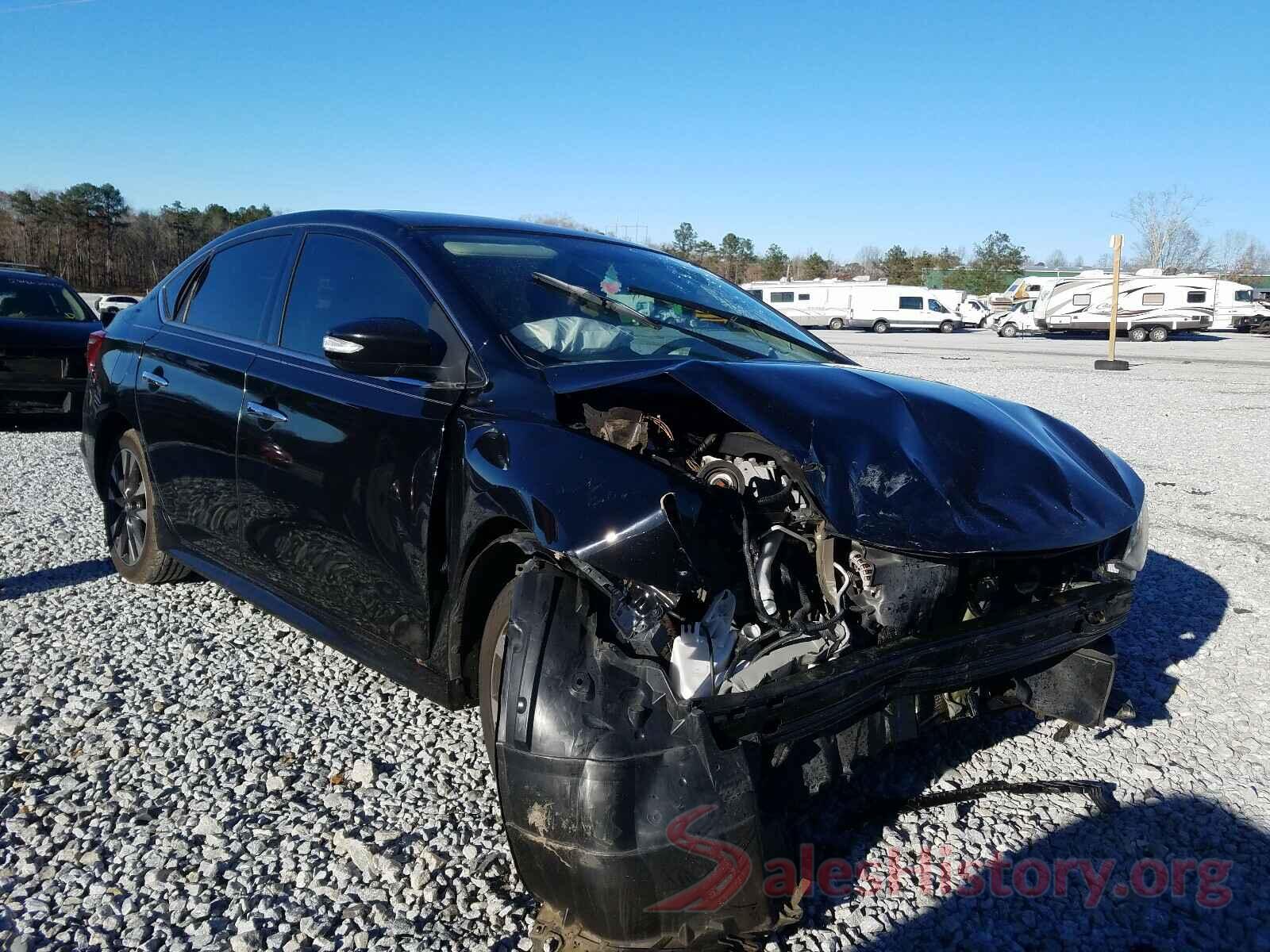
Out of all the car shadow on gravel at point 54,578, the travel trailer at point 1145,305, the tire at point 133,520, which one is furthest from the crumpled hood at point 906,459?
the travel trailer at point 1145,305

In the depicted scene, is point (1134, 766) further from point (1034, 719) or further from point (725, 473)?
point (725, 473)

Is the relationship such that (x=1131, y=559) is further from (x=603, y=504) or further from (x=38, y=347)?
(x=38, y=347)

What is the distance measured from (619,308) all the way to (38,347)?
8.11m

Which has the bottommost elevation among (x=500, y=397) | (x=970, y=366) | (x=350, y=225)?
(x=970, y=366)

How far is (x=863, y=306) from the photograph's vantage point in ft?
140

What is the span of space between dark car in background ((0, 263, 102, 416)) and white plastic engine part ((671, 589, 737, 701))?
906 centimetres

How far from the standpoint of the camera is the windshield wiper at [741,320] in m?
3.56

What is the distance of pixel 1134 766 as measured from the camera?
3221 mm

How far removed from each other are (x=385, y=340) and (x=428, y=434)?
0.30 meters

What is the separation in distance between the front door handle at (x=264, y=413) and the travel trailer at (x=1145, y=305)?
117ft

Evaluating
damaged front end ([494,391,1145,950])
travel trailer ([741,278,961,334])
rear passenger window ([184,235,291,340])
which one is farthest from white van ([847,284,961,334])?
damaged front end ([494,391,1145,950])

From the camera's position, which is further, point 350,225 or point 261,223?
point 261,223

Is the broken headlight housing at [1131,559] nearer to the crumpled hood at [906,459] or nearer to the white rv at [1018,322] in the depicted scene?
the crumpled hood at [906,459]

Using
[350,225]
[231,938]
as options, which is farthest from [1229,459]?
[231,938]
